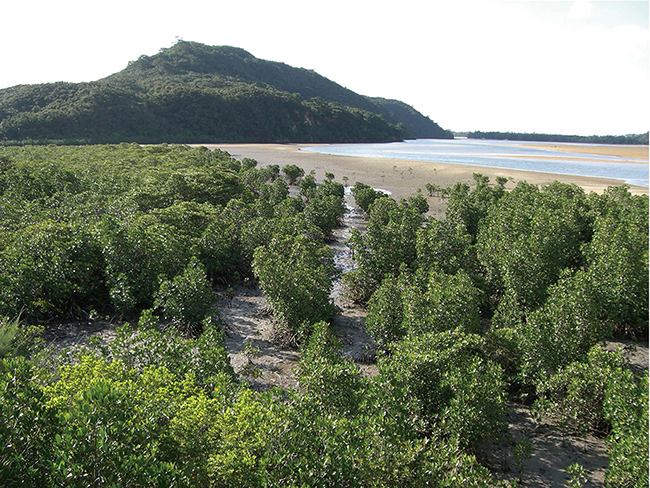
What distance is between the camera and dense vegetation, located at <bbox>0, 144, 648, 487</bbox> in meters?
4.26

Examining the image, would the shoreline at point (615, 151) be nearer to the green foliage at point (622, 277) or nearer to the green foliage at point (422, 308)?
the green foliage at point (622, 277)

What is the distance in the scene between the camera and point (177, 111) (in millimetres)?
96312

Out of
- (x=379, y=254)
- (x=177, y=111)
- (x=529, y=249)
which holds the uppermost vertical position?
(x=177, y=111)

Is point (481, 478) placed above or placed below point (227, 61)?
below

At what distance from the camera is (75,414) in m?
4.01

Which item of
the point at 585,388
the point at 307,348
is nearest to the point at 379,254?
the point at 307,348

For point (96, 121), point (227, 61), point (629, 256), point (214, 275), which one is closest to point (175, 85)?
point (96, 121)

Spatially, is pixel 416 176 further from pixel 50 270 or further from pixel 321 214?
pixel 50 270

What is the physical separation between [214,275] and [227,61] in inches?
6976

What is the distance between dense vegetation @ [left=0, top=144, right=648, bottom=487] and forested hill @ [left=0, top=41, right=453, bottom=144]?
64.3m

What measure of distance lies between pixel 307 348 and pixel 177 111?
3925 inches

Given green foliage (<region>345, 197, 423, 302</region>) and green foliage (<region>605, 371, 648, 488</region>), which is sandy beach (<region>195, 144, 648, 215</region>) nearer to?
green foliage (<region>345, 197, 423, 302</region>)

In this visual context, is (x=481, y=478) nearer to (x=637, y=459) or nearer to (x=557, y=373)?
(x=637, y=459)

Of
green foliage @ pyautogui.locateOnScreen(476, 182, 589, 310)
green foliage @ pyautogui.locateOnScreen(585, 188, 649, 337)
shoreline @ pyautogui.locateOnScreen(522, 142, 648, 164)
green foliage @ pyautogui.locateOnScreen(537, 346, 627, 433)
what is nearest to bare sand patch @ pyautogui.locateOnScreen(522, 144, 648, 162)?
shoreline @ pyautogui.locateOnScreen(522, 142, 648, 164)
